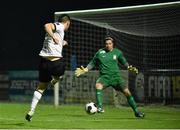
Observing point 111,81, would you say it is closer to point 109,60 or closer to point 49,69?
point 109,60

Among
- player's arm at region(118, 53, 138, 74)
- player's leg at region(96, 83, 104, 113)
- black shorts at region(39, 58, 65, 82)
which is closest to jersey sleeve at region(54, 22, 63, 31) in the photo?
black shorts at region(39, 58, 65, 82)

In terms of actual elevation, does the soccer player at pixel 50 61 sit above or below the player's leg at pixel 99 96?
above

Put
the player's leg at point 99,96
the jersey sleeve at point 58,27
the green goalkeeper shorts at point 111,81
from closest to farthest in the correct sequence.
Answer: the jersey sleeve at point 58,27
the player's leg at point 99,96
the green goalkeeper shorts at point 111,81

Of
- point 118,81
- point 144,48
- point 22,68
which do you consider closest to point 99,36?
point 144,48

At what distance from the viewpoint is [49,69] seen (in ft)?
33.6

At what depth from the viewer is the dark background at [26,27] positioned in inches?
1164

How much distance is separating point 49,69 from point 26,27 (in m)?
20.6

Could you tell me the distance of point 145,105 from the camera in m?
18.9

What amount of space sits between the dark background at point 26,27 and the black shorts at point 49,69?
1868 centimetres

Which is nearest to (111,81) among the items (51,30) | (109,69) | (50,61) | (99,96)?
(109,69)

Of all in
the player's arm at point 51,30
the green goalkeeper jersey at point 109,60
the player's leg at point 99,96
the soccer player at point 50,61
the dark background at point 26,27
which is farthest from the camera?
the dark background at point 26,27

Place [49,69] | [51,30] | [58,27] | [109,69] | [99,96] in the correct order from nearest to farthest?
[51,30]
[49,69]
[58,27]
[99,96]
[109,69]

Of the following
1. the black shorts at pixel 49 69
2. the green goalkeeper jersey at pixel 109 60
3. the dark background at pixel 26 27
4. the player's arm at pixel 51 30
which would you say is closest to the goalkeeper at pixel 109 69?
the green goalkeeper jersey at pixel 109 60

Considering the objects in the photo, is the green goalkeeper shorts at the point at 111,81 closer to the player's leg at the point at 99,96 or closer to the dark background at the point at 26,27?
the player's leg at the point at 99,96
